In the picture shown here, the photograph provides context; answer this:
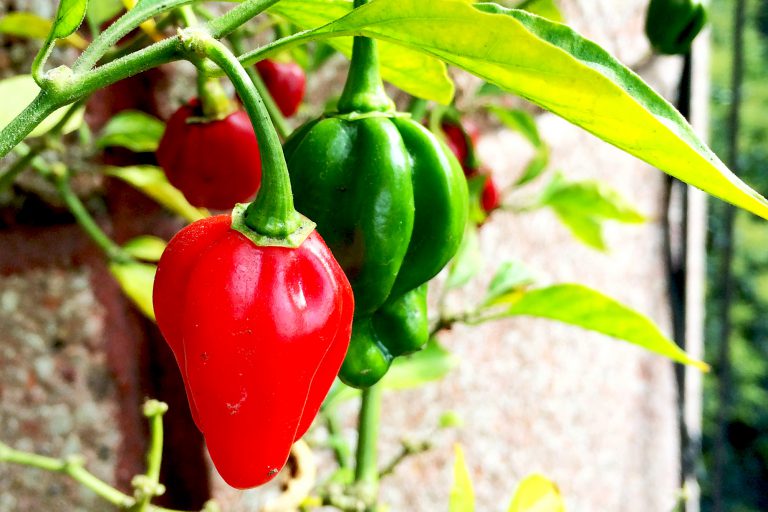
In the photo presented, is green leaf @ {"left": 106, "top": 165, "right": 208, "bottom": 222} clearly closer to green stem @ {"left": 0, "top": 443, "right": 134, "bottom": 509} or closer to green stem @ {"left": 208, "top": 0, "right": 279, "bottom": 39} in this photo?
green stem @ {"left": 0, "top": 443, "right": 134, "bottom": 509}

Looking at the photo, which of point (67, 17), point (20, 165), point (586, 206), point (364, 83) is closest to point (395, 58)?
point (364, 83)

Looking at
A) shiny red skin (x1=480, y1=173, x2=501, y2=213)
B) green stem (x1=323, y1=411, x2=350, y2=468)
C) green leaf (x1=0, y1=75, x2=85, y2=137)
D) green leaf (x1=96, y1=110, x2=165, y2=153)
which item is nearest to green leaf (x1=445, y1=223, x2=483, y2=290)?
shiny red skin (x1=480, y1=173, x2=501, y2=213)

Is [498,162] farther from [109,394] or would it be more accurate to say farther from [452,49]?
[452,49]

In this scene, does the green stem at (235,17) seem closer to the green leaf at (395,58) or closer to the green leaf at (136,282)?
the green leaf at (395,58)

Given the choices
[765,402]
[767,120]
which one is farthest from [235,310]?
[767,120]

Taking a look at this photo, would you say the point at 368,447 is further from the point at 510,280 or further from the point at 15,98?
the point at 15,98
